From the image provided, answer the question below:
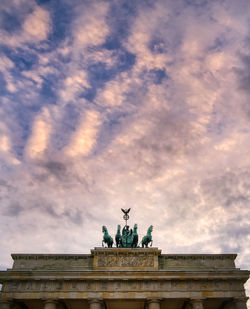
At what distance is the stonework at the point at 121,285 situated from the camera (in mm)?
29562

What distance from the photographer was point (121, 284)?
1188 inches

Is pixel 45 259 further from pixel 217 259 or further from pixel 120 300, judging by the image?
pixel 217 259

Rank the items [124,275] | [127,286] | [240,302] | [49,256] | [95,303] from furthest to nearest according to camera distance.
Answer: [49,256], [124,275], [127,286], [240,302], [95,303]

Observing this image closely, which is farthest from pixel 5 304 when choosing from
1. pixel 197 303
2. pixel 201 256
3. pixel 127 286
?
pixel 201 256

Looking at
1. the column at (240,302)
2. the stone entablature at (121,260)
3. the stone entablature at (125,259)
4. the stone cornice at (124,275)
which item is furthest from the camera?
the stone entablature at (121,260)

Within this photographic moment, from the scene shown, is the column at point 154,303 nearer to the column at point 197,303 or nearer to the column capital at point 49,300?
the column at point 197,303

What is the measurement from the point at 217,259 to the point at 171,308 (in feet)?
21.8

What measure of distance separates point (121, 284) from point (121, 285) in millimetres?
86

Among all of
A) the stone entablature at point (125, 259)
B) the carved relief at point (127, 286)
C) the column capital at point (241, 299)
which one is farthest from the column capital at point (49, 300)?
the column capital at point (241, 299)

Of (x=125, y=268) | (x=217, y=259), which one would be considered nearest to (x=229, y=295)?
(x=217, y=259)

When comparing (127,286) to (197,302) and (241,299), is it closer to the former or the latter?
(197,302)

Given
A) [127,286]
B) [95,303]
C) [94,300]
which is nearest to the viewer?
[95,303]

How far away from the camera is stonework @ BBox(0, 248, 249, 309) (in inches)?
1164

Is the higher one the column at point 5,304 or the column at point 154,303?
the column at point 154,303
